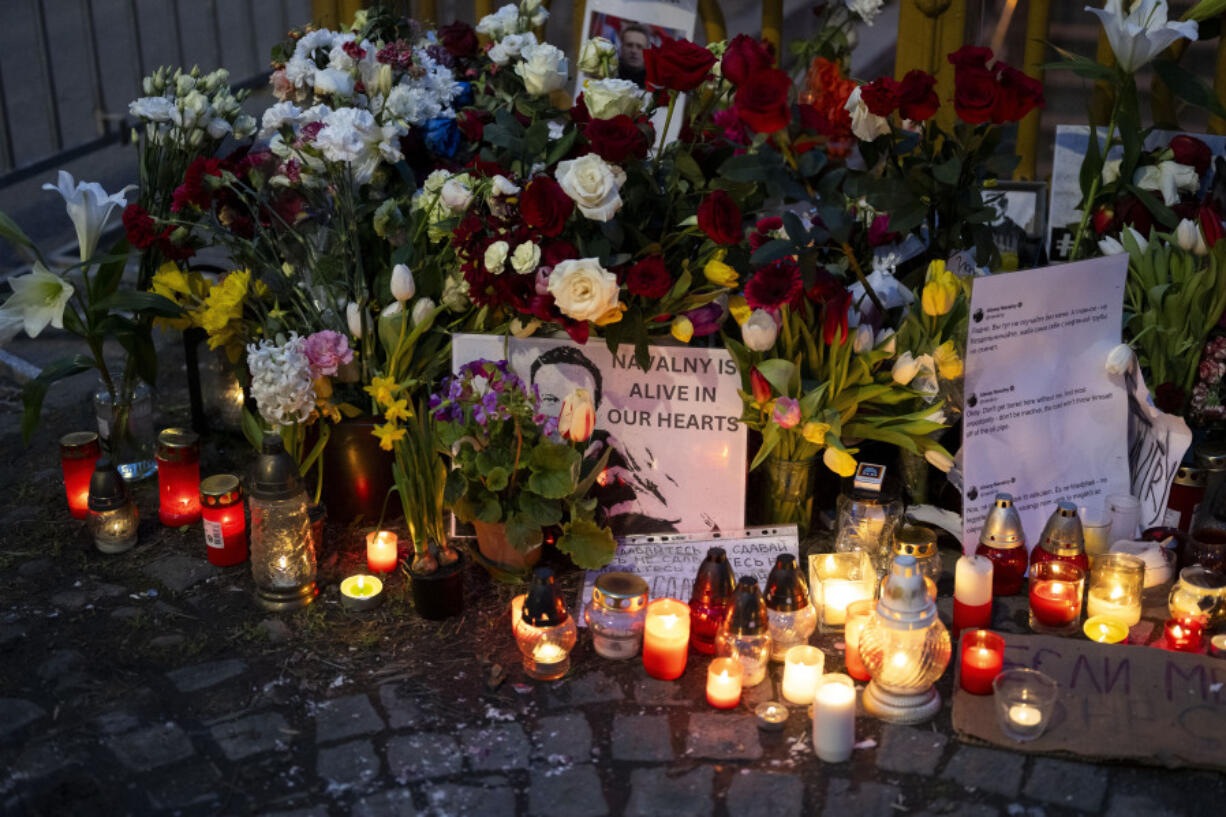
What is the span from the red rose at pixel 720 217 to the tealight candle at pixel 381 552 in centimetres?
98

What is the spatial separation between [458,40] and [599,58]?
0.67 m

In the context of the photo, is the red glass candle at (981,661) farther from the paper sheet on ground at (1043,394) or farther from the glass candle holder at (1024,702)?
the paper sheet on ground at (1043,394)

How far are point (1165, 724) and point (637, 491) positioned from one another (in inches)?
45.5

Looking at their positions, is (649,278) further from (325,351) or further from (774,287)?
(325,351)

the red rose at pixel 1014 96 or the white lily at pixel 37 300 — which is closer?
the red rose at pixel 1014 96

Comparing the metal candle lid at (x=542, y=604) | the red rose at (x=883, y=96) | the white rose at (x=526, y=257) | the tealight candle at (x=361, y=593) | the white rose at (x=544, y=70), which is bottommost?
the tealight candle at (x=361, y=593)

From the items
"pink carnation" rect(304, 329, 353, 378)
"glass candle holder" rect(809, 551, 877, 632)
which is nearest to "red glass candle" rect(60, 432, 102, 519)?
"pink carnation" rect(304, 329, 353, 378)

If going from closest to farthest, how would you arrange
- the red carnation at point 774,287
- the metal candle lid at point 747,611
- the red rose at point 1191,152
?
the metal candle lid at point 747,611 < the red carnation at point 774,287 < the red rose at point 1191,152

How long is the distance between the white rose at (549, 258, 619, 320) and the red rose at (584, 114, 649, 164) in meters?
0.22

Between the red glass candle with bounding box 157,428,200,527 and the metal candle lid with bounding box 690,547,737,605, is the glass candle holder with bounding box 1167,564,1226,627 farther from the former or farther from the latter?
the red glass candle with bounding box 157,428,200,527

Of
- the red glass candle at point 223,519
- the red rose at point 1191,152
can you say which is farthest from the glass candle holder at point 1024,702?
the red glass candle at point 223,519

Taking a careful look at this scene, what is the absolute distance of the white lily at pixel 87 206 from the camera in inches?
119

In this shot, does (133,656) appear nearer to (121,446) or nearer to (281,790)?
(281,790)

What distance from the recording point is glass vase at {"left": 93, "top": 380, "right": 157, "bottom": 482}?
322 centimetres
